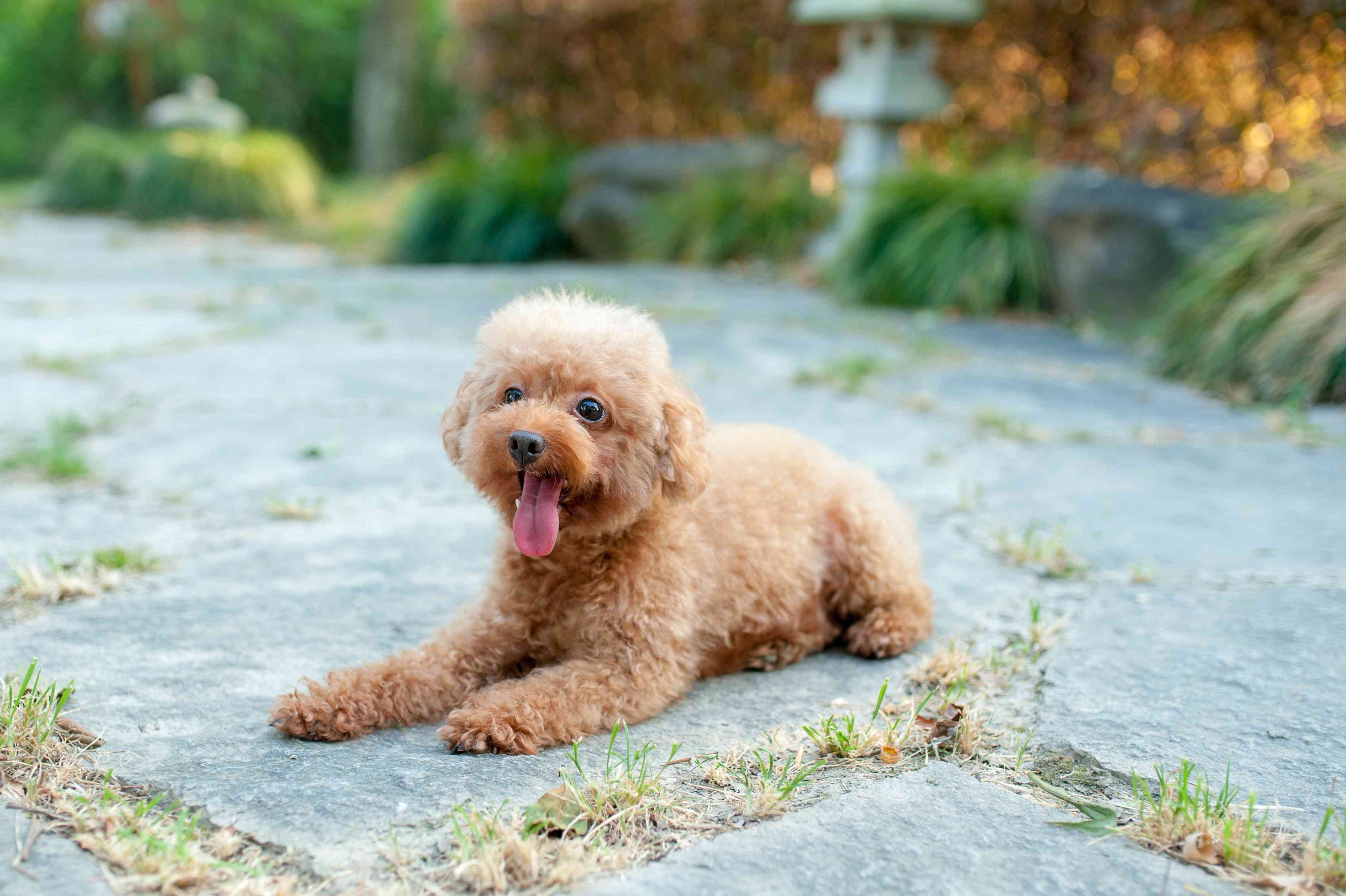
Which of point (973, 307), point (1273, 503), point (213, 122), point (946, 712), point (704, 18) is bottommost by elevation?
point (946, 712)

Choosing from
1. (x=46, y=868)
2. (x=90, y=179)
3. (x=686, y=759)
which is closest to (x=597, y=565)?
(x=686, y=759)

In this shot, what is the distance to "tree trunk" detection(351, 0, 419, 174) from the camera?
15.1 m

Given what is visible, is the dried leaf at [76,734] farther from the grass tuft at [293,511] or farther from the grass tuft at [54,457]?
the grass tuft at [54,457]

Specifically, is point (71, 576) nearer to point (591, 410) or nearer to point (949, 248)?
point (591, 410)

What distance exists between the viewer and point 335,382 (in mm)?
4859

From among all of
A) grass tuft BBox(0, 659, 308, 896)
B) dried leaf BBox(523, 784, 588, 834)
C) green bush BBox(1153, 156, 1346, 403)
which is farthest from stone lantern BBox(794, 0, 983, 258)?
grass tuft BBox(0, 659, 308, 896)

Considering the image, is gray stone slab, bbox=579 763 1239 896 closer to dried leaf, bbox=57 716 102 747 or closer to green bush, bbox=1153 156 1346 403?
dried leaf, bbox=57 716 102 747

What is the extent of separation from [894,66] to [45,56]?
565 inches

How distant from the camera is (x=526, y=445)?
204 cm

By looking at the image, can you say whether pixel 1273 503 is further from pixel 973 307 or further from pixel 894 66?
pixel 894 66

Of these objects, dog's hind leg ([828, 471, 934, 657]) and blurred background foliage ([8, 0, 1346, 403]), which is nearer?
dog's hind leg ([828, 471, 934, 657])

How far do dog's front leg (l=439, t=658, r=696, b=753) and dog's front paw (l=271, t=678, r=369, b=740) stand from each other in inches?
6.5

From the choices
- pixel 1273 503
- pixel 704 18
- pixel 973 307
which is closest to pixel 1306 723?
pixel 1273 503

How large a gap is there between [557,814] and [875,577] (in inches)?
43.2
